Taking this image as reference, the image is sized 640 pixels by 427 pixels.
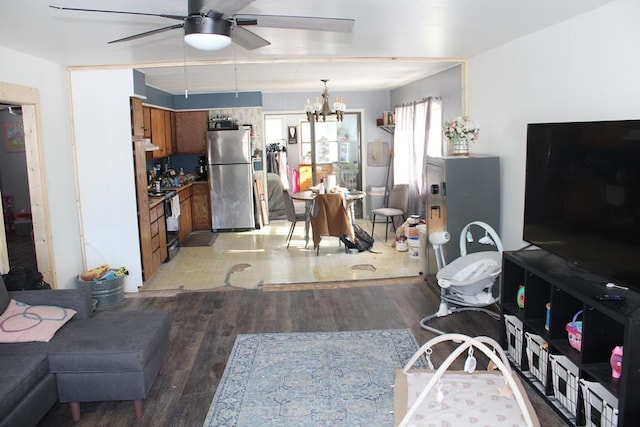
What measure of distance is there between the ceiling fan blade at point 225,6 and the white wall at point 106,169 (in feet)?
10.6

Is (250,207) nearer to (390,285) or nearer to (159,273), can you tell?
(159,273)

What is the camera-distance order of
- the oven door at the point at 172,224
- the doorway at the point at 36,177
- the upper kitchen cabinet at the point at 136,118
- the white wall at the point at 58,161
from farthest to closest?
1. the oven door at the point at 172,224
2. the upper kitchen cabinet at the point at 136,118
3. the white wall at the point at 58,161
4. the doorway at the point at 36,177

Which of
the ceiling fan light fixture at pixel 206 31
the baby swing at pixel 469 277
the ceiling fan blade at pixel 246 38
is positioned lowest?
the baby swing at pixel 469 277

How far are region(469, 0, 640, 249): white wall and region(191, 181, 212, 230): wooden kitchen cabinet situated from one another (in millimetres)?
5009

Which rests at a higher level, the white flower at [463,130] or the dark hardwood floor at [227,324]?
the white flower at [463,130]

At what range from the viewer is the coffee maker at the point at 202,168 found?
9.25 m

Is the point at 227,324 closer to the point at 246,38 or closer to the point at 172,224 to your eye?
the point at 246,38

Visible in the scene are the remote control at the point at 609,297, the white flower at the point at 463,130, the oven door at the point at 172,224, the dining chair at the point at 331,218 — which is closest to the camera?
the remote control at the point at 609,297

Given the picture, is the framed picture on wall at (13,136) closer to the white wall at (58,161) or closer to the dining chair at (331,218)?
the white wall at (58,161)

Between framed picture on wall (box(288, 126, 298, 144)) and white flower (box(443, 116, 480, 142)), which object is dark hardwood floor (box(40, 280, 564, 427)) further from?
framed picture on wall (box(288, 126, 298, 144))

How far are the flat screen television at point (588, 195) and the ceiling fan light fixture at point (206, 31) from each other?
79.9 inches

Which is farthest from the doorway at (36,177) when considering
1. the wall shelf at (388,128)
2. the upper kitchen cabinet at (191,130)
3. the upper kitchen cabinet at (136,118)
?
the wall shelf at (388,128)

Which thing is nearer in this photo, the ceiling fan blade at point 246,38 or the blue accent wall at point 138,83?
the ceiling fan blade at point 246,38

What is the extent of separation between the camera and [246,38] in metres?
2.92
